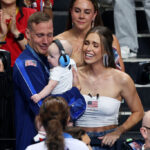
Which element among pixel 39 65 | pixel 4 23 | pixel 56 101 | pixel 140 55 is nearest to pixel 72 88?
pixel 39 65

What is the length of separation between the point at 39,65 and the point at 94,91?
570 millimetres

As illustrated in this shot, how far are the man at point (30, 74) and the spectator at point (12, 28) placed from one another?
762 mm

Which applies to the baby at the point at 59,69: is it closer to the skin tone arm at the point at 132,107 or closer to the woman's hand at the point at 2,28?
the skin tone arm at the point at 132,107

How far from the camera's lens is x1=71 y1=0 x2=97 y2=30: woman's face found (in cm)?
456

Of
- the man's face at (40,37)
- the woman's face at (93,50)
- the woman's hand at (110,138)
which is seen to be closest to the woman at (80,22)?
the woman's face at (93,50)

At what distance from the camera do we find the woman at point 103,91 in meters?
4.05

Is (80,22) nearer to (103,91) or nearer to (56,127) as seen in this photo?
(103,91)

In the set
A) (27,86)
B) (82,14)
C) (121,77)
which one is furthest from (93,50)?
(27,86)

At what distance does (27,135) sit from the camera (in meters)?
3.90

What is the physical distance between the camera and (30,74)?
3779 mm

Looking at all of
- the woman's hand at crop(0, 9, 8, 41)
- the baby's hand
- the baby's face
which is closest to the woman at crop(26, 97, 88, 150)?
the baby's hand

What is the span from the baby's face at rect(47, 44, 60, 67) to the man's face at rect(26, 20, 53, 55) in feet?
0.23

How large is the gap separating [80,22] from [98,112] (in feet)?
3.09

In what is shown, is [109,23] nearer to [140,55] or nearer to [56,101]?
[140,55]
